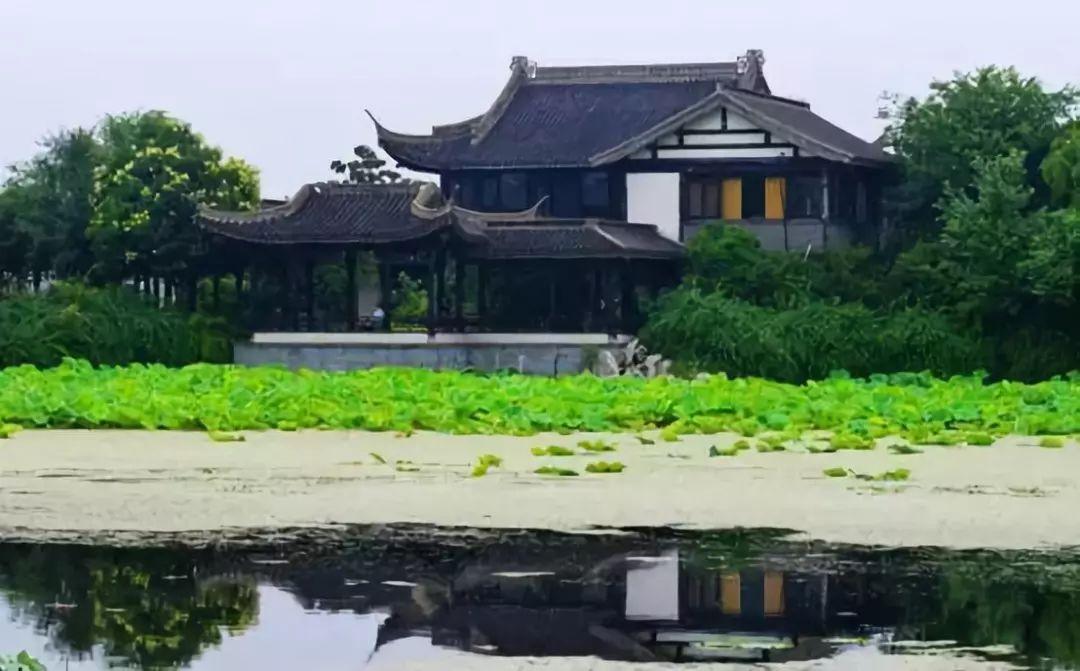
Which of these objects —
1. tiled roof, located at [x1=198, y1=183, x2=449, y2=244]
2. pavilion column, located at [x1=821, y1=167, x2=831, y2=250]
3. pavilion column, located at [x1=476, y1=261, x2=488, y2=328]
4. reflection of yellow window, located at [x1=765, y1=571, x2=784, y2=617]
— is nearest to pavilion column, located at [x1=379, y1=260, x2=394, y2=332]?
tiled roof, located at [x1=198, y1=183, x2=449, y2=244]

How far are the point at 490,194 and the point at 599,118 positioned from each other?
2.82m

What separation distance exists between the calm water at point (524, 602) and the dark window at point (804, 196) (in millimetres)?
27344

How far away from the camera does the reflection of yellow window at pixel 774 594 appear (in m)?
10.9

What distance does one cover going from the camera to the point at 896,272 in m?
36.9

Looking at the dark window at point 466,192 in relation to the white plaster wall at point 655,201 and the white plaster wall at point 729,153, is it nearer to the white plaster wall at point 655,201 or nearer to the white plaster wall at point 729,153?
the white plaster wall at point 655,201

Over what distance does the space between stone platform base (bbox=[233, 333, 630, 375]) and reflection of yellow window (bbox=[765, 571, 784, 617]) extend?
2525 centimetres

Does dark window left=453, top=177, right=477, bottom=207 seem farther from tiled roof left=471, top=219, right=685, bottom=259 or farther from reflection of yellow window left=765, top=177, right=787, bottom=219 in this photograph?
reflection of yellow window left=765, top=177, right=787, bottom=219

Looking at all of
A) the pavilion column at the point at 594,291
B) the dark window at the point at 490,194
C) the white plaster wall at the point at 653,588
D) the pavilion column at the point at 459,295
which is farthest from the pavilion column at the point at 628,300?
the white plaster wall at the point at 653,588

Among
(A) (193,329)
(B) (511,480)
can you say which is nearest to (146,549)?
(B) (511,480)

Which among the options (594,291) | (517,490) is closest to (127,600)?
(517,490)

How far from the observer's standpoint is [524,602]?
11.2 meters

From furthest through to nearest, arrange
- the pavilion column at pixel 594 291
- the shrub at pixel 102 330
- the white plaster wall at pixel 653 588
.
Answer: the pavilion column at pixel 594 291, the shrub at pixel 102 330, the white plaster wall at pixel 653 588

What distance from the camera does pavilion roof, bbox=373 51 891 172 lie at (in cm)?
4047

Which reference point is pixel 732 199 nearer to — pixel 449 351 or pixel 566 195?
pixel 566 195
